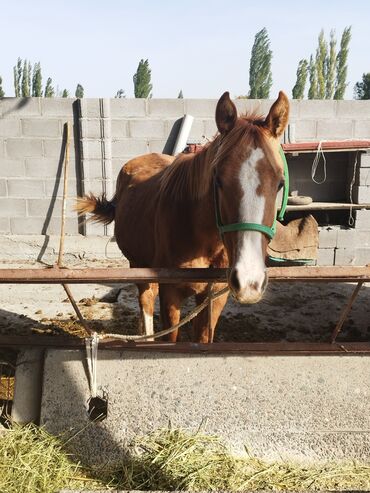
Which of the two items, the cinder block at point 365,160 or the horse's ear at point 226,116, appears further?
the cinder block at point 365,160

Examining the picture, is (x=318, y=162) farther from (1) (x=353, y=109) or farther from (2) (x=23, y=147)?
(2) (x=23, y=147)

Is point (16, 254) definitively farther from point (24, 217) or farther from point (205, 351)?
point (205, 351)

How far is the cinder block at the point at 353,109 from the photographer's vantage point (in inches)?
249

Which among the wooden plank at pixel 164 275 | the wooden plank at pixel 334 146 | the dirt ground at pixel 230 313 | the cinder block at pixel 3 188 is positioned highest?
the wooden plank at pixel 334 146

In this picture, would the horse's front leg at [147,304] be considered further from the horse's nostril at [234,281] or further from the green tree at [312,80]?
the green tree at [312,80]

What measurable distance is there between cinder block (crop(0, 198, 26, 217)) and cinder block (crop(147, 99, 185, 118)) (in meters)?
2.45

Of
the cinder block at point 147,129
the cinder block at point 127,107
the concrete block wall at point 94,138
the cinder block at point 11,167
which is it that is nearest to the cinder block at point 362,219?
the concrete block wall at point 94,138

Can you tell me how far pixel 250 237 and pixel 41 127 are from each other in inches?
221

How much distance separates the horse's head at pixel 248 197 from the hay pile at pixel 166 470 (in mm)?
812

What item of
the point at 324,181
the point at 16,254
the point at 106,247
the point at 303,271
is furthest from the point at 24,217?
the point at 303,271

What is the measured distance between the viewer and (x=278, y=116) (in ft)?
5.76

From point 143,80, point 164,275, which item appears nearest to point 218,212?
point 164,275

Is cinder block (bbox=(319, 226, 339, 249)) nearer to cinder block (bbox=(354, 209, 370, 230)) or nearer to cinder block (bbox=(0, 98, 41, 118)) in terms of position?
cinder block (bbox=(354, 209, 370, 230))

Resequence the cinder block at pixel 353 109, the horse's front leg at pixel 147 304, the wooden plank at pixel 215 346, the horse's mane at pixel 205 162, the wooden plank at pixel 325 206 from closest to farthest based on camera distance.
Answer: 1. the horse's mane at pixel 205 162
2. the wooden plank at pixel 215 346
3. the horse's front leg at pixel 147 304
4. the wooden plank at pixel 325 206
5. the cinder block at pixel 353 109
